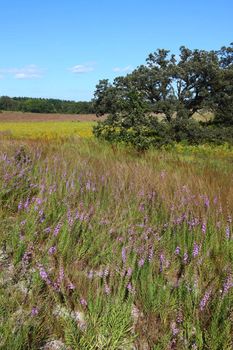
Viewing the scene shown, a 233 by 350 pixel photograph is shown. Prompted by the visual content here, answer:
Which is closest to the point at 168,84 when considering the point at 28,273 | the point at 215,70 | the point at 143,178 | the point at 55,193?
the point at 215,70

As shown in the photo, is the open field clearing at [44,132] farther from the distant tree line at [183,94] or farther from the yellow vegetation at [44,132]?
the distant tree line at [183,94]

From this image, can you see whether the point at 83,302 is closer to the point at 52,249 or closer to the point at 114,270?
the point at 114,270

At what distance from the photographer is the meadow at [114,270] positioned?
2354 mm

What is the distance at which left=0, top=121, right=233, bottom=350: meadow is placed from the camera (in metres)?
2.35

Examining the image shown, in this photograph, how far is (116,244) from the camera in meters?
3.26

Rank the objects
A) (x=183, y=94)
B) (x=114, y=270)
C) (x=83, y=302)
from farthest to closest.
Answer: (x=183, y=94) < (x=114, y=270) < (x=83, y=302)

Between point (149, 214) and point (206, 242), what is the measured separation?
887mm

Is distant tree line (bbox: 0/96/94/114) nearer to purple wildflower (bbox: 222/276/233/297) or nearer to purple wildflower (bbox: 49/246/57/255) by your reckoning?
purple wildflower (bbox: 49/246/57/255)

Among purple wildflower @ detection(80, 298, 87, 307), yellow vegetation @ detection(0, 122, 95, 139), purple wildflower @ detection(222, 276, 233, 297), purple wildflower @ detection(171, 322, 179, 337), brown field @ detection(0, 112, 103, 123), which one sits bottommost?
brown field @ detection(0, 112, 103, 123)

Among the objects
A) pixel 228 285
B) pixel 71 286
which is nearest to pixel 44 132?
pixel 71 286

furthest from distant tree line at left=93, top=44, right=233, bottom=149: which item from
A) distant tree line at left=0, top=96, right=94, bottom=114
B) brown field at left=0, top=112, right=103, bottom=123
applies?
distant tree line at left=0, top=96, right=94, bottom=114

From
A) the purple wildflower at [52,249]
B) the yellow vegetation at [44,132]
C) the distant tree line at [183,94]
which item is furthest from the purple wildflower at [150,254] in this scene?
the distant tree line at [183,94]

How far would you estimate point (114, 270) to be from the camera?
9.49ft

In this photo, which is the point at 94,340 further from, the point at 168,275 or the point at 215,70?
the point at 215,70
